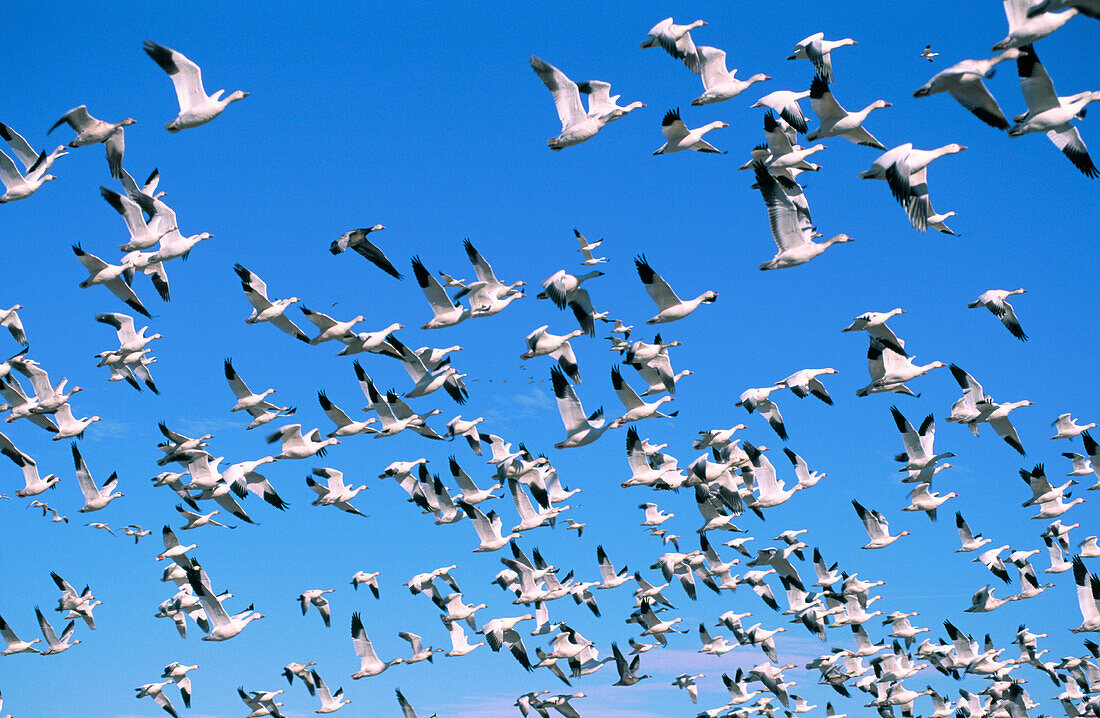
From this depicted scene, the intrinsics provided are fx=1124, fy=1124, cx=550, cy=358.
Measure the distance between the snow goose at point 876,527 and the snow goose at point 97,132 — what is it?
62.2ft

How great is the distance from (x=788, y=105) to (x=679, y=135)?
6.37 ft

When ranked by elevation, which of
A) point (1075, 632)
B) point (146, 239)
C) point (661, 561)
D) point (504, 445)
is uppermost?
point (146, 239)

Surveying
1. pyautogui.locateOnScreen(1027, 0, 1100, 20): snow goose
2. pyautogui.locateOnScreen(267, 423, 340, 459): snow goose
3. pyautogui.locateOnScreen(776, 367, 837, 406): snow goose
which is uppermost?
pyautogui.locateOnScreen(267, 423, 340, 459): snow goose

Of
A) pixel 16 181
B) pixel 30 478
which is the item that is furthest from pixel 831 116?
pixel 30 478

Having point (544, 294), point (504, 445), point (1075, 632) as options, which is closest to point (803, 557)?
point (1075, 632)

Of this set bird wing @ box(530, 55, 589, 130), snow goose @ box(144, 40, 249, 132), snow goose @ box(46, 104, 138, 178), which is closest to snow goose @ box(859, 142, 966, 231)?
bird wing @ box(530, 55, 589, 130)

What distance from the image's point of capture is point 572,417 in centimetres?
2333

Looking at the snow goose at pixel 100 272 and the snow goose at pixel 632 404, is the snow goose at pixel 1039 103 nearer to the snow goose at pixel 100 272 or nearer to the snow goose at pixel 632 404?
the snow goose at pixel 632 404

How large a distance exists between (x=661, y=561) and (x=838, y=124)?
14.6m

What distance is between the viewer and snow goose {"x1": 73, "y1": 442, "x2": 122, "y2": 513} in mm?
27595

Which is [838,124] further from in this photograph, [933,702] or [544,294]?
[933,702]

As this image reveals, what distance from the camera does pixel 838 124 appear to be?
17.6 m

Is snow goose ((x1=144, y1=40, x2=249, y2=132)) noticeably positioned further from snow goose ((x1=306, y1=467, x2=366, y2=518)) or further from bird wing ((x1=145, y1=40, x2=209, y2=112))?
snow goose ((x1=306, y1=467, x2=366, y2=518))

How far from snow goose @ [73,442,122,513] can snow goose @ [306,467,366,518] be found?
502cm
